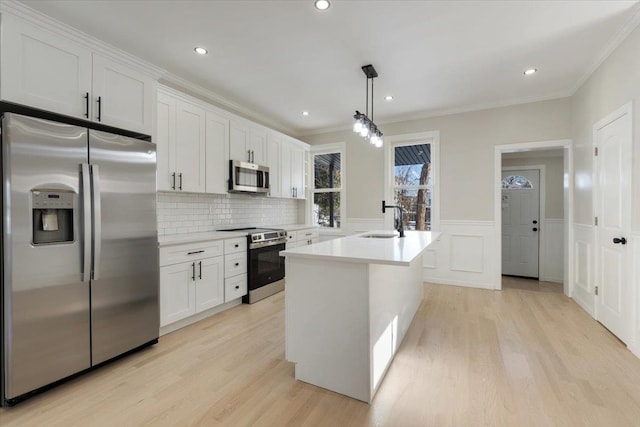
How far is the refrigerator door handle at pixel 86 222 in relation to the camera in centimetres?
200

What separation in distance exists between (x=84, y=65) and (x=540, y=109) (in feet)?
17.0

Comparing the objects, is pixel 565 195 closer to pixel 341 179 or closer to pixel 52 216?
pixel 341 179

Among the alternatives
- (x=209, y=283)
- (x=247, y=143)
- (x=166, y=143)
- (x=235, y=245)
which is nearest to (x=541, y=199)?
(x=247, y=143)

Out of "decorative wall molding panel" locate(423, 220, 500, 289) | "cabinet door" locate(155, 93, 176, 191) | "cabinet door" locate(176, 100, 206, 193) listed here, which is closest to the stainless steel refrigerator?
"cabinet door" locate(155, 93, 176, 191)

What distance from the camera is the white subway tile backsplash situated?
329 cm

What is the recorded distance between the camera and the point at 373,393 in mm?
1798

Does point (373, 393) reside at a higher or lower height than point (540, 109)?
lower

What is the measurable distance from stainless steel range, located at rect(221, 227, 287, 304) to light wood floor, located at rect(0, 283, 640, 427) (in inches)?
31.5

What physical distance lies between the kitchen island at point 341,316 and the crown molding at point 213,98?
96.6 inches

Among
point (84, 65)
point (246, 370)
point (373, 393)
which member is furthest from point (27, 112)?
point (373, 393)

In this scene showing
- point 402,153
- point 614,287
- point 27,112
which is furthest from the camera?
point 402,153

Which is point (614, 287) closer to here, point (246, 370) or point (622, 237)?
point (622, 237)

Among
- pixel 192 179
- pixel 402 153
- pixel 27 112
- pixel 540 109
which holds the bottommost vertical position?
pixel 192 179

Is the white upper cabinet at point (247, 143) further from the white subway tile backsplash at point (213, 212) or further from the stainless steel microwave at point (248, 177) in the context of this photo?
the white subway tile backsplash at point (213, 212)
